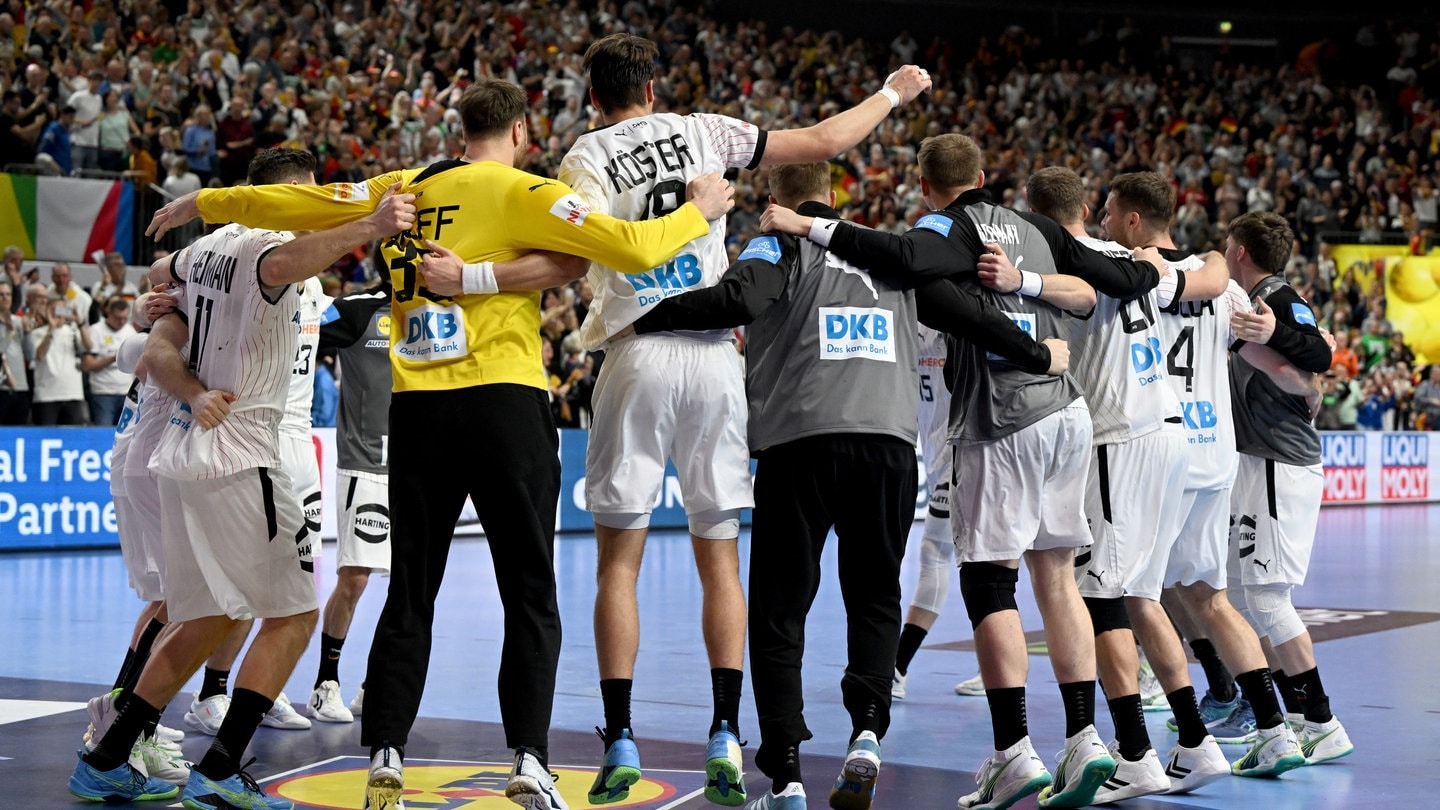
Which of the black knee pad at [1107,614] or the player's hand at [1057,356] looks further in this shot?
the black knee pad at [1107,614]

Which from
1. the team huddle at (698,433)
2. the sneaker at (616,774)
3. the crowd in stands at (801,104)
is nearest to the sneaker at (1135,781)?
the team huddle at (698,433)

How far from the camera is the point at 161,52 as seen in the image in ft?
67.6

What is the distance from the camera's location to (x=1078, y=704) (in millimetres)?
5781

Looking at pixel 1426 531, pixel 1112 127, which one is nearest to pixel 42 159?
pixel 1426 531

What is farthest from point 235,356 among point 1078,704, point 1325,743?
point 1325,743

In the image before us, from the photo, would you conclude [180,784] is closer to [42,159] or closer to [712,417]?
[712,417]

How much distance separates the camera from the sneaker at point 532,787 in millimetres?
4930

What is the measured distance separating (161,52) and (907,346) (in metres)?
17.5

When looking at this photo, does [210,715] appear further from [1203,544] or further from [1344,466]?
[1344,466]

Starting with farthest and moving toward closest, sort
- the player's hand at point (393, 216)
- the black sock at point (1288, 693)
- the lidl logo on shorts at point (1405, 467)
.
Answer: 1. the lidl logo on shorts at point (1405, 467)
2. the black sock at point (1288, 693)
3. the player's hand at point (393, 216)

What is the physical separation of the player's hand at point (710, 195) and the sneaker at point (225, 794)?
8.35ft

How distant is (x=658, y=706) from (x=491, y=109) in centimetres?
353

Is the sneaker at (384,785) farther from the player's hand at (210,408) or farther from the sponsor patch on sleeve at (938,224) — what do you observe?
the sponsor patch on sleeve at (938,224)

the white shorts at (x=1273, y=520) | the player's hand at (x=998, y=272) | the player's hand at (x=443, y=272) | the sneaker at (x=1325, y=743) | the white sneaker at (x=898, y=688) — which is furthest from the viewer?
the white sneaker at (x=898, y=688)
